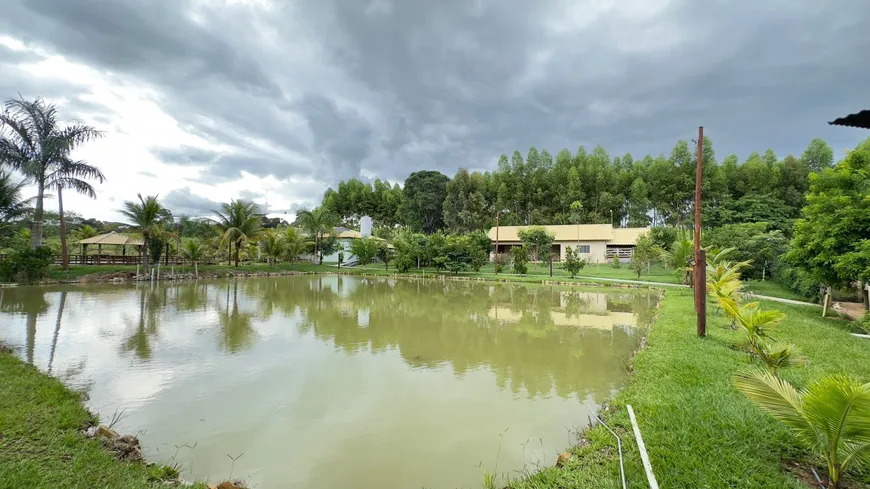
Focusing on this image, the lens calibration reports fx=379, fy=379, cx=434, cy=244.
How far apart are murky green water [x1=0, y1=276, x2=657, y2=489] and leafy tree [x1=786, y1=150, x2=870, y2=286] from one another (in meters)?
4.10

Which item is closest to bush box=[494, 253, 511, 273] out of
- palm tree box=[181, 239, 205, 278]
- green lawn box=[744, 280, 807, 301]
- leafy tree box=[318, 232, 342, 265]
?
green lawn box=[744, 280, 807, 301]

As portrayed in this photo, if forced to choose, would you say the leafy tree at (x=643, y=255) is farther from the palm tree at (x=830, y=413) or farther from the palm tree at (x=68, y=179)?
the palm tree at (x=68, y=179)

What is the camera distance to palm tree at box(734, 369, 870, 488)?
221 centimetres

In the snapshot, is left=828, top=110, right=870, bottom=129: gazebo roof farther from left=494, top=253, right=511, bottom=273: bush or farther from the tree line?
the tree line

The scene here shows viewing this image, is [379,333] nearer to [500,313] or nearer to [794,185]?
[500,313]

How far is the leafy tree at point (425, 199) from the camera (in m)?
44.6

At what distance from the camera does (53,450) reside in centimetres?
312

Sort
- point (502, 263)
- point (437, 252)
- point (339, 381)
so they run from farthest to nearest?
point (502, 263), point (437, 252), point (339, 381)

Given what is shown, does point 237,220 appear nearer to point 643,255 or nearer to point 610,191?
point 643,255

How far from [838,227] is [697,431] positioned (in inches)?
340

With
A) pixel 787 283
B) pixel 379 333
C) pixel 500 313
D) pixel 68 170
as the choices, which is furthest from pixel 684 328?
pixel 68 170

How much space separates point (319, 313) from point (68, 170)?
18.7m

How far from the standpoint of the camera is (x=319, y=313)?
11.6 m

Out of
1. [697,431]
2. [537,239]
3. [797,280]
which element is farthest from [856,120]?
[537,239]
